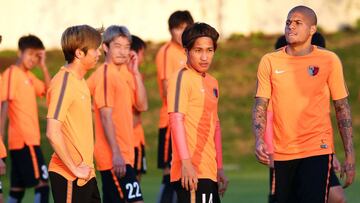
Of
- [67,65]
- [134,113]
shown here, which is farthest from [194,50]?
[134,113]

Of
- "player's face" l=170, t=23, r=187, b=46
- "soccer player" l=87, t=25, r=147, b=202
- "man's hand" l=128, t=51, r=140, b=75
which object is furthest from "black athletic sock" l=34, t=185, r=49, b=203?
"soccer player" l=87, t=25, r=147, b=202

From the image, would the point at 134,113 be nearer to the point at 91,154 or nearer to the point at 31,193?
the point at 91,154

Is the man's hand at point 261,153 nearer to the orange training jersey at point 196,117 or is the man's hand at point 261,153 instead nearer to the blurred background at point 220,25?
the orange training jersey at point 196,117

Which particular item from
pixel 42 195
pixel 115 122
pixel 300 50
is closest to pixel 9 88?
pixel 42 195

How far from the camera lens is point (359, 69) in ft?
103

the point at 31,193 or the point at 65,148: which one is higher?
the point at 65,148

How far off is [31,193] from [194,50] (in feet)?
35.0

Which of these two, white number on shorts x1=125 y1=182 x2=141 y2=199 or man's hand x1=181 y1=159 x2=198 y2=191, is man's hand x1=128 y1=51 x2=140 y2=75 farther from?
man's hand x1=181 y1=159 x2=198 y2=191

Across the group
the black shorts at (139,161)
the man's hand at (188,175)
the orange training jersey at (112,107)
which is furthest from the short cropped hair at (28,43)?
the man's hand at (188,175)

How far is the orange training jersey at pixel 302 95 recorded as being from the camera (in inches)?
424

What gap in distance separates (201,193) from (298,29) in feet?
5.32

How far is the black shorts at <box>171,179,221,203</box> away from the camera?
1042 cm

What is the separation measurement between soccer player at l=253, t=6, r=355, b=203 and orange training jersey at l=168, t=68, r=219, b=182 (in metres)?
0.41

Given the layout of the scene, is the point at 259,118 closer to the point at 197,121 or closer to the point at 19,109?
the point at 197,121
